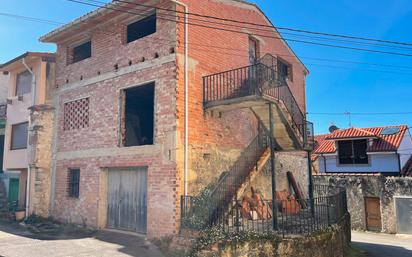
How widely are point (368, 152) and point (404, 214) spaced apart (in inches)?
198

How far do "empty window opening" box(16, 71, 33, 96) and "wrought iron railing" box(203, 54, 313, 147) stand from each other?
9.68m

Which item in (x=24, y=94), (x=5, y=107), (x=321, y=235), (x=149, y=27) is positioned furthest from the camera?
(x=5, y=107)

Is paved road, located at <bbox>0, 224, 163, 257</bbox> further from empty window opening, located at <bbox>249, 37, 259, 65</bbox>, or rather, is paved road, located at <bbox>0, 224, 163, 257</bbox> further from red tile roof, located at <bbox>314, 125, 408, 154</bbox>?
red tile roof, located at <bbox>314, 125, 408, 154</bbox>

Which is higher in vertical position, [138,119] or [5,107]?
[5,107]

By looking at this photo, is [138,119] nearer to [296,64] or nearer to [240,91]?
[240,91]

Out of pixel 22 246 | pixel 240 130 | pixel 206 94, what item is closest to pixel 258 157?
pixel 240 130

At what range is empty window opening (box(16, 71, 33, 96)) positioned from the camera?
51.0 feet

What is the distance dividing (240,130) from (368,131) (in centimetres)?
1585

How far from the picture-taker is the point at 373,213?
1984cm

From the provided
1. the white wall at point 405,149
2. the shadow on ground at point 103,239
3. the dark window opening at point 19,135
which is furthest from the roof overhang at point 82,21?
the white wall at point 405,149

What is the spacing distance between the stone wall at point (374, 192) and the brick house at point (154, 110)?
8673 millimetres

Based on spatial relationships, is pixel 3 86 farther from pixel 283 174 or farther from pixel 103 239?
pixel 283 174

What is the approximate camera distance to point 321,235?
8508 mm

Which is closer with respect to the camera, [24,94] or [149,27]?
[149,27]
